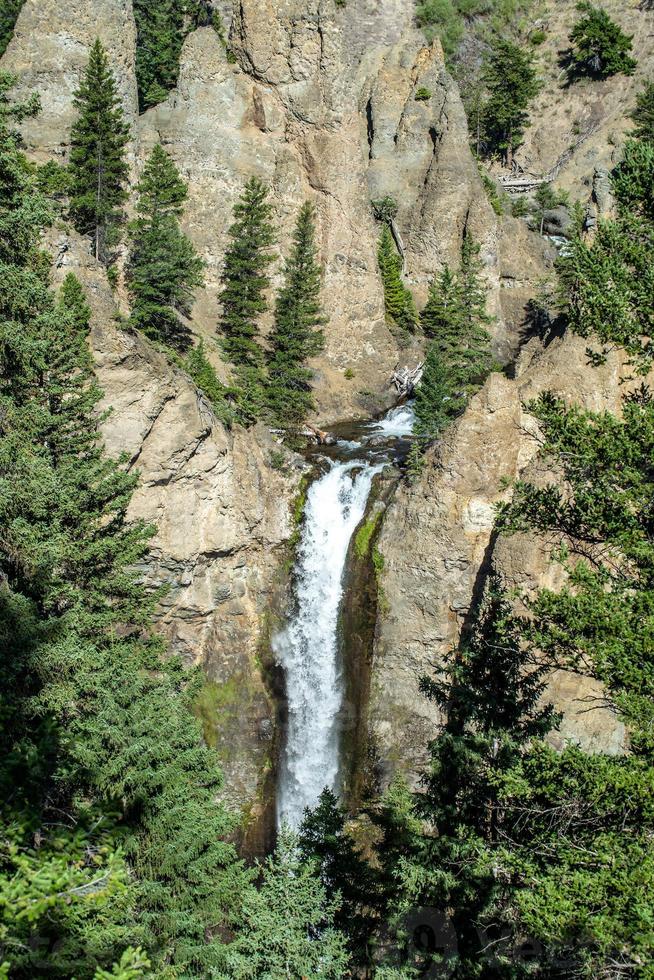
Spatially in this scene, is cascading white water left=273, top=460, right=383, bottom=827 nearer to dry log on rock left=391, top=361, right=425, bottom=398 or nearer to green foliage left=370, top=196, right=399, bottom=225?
dry log on rock left=391, top=361, right=425, bottom=398

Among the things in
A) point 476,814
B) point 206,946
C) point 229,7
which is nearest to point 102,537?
point 206,946

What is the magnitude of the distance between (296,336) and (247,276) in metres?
4.29

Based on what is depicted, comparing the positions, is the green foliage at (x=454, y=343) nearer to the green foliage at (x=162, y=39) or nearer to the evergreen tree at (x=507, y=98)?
the evergreen tree at (x=507, y=98)

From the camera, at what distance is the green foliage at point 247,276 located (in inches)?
1651

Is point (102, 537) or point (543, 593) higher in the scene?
point (543, 593)

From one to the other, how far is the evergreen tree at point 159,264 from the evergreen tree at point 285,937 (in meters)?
25.3

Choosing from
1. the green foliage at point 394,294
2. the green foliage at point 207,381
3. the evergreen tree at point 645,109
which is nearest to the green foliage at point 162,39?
the green foliage at point 394,294

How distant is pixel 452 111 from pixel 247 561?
111 feet

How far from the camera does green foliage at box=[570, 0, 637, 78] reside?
64438 millimetres

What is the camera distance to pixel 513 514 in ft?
43.9

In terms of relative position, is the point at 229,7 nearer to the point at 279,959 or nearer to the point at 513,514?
the point at 513,514

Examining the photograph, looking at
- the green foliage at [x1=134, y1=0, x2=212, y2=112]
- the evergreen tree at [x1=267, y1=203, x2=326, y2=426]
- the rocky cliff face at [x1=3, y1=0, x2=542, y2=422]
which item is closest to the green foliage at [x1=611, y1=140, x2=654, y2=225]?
the evergreen tree at [x1=267, y1=203, x2=326, y2=426]

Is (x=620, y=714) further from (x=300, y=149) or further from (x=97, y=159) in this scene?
(x=300, y=149)

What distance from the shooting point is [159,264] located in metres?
36.7
